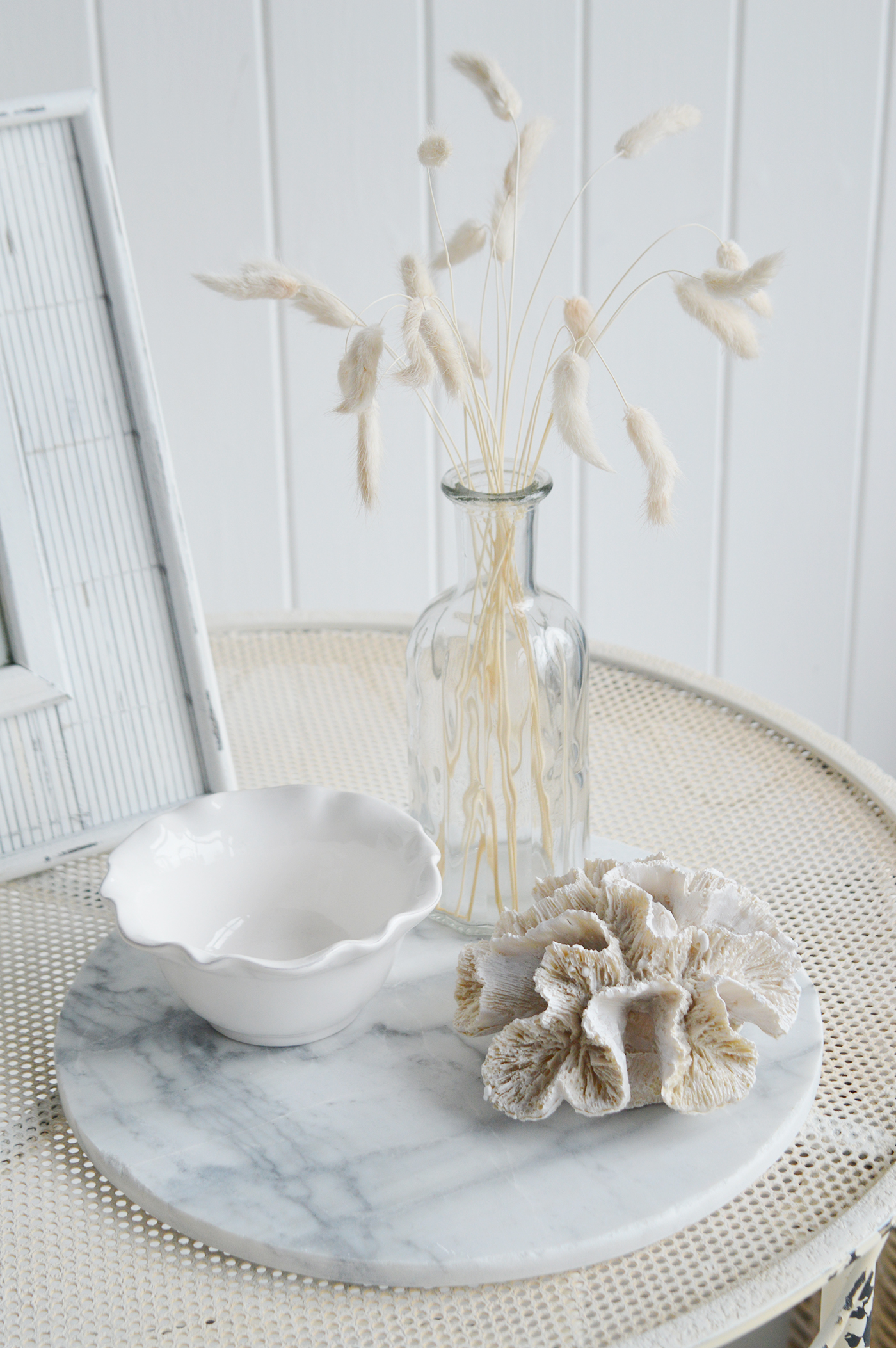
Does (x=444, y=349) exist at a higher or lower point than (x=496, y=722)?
higher

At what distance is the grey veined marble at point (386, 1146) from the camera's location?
469 mm

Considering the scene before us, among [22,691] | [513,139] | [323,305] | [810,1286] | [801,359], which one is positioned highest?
[513,139]

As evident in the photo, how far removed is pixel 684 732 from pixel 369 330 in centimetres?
47

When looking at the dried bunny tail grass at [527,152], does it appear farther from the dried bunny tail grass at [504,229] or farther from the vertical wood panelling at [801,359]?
the vertical wood panelling at [801,359]

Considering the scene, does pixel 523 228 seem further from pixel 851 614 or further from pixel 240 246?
pixel 851 614

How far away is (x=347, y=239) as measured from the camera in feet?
3.78

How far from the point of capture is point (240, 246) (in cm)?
113

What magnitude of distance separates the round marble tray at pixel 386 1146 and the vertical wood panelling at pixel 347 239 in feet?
2.05

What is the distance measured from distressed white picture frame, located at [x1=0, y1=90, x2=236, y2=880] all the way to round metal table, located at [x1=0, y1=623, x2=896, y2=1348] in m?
0.06

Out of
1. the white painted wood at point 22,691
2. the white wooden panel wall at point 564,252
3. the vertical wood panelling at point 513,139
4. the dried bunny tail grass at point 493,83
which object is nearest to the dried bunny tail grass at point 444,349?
the dried bunny tail grass at point 493,83

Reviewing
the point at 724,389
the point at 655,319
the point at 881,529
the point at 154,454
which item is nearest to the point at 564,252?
the point at 655,319

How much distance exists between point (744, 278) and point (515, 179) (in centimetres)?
13

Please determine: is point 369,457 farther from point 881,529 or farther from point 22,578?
point 881,529

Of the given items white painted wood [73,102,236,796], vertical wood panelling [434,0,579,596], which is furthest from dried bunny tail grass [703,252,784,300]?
vertical wood panelling [434,0,579,596]
